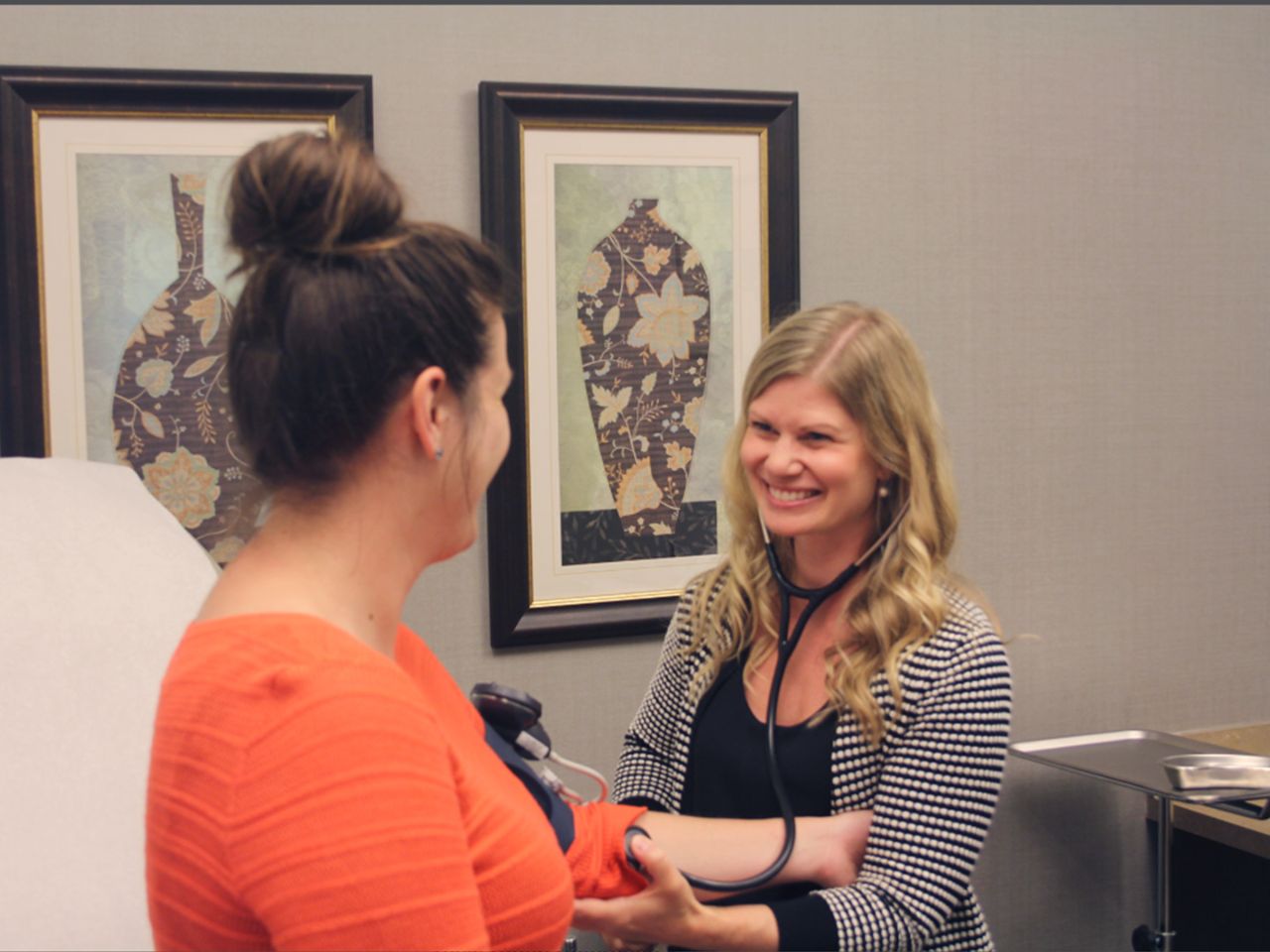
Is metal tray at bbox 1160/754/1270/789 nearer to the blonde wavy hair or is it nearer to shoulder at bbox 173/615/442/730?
the blonde wavy hair

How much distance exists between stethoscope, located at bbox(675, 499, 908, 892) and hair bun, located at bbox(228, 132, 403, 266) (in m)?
0.77

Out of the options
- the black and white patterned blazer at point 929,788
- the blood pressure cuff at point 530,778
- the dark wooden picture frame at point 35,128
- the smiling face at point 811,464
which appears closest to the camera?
the blood pressure cuff at point 530,778

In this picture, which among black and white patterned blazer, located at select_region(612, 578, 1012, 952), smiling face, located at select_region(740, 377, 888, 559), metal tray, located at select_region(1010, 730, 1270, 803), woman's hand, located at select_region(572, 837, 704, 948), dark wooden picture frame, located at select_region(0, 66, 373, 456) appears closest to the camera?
woman's hand, located at select_region(572, 837, 704, 948)

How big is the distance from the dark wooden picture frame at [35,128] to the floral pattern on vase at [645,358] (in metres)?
0.51

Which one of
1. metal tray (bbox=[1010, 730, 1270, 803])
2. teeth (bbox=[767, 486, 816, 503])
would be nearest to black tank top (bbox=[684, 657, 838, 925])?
teeth (bbox=[767, 486, 816, 503])

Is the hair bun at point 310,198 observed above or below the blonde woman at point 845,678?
above

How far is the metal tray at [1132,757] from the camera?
2.06 m

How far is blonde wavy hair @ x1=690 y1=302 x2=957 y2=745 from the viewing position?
1459 mm

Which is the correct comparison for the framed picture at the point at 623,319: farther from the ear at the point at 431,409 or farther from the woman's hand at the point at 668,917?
the ear at the point at 431,409

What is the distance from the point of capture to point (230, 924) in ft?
2.57

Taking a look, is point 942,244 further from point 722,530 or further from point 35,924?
point 35,924

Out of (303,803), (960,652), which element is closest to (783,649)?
(960,652)

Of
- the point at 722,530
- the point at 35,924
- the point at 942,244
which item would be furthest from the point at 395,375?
the point at 942,244

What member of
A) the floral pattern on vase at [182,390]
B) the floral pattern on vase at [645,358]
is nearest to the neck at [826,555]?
the floral pattern on vase at [645,358]
